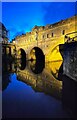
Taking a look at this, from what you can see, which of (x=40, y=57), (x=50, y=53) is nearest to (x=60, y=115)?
(x=50, y=53)

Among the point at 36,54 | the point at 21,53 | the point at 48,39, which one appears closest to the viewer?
the point at 48,39

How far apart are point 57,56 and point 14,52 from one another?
18125 mm

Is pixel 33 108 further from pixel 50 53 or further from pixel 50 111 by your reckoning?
pixel 50 53

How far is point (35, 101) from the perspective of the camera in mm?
9727

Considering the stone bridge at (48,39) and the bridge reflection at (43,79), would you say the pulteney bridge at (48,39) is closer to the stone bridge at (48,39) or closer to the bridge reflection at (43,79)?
the stone bridge at (48,39)

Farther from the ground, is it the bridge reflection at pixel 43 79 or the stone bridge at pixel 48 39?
the stone bridge at pixel 48 39

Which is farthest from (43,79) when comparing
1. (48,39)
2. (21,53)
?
(21,53)

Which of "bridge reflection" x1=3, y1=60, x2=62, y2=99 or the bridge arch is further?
the bridge arch

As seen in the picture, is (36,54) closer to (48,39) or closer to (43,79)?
(48,39)

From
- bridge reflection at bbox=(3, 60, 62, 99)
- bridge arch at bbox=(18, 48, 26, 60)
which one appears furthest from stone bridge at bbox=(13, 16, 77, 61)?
bridge reflection at bbox=(3, 60, 62, 99)

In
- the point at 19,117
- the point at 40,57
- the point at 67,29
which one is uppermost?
the point at 67,29

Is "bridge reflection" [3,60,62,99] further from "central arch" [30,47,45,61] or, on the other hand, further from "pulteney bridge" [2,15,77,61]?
"central arch" [30,47,45,61]

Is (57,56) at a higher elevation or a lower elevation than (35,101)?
higher

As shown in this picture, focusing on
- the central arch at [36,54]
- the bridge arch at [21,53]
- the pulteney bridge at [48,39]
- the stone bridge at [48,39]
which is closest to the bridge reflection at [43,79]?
the pulteney bridge at [48,39]
